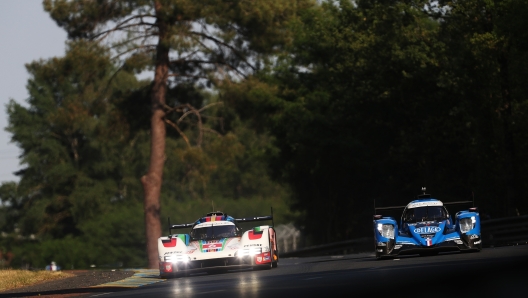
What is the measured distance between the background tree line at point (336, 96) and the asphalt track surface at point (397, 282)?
→ 47.0 ft

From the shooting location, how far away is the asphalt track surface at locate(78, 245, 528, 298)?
1309 centimetres

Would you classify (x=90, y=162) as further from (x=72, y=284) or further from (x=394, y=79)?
(x=72, y=284)

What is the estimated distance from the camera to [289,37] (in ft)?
144

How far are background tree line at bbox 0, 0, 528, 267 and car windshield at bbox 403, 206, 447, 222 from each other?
9.92m

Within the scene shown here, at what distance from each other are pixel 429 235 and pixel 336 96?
2980 centimetres

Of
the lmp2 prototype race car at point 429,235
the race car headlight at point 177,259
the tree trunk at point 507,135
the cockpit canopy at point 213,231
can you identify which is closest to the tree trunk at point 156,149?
the tree trunk at point 507,135

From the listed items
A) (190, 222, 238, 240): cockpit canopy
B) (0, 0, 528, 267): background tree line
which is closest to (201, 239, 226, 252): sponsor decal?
(190, 222, 238, 240): cockpit canopy

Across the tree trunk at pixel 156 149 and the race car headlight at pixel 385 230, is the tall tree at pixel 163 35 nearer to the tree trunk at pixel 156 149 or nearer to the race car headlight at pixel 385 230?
the tree trunk at pixel 156 149

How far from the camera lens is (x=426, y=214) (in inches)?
915

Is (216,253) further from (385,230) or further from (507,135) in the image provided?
(507,135)

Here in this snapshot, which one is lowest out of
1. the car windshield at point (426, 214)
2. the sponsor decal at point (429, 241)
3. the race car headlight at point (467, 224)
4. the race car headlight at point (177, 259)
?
the sponsor decal at point (429, 241)

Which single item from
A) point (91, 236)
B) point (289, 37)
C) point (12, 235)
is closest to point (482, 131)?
point (289, 37)

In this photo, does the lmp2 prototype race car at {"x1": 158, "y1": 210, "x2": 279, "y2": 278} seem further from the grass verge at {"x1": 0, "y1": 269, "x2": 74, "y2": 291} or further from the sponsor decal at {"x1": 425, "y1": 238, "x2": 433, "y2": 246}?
the sponsor decal at {"x1": 425, "y1": 238, "x2": 433, "y2": 246}

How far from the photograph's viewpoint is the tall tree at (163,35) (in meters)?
42.4
